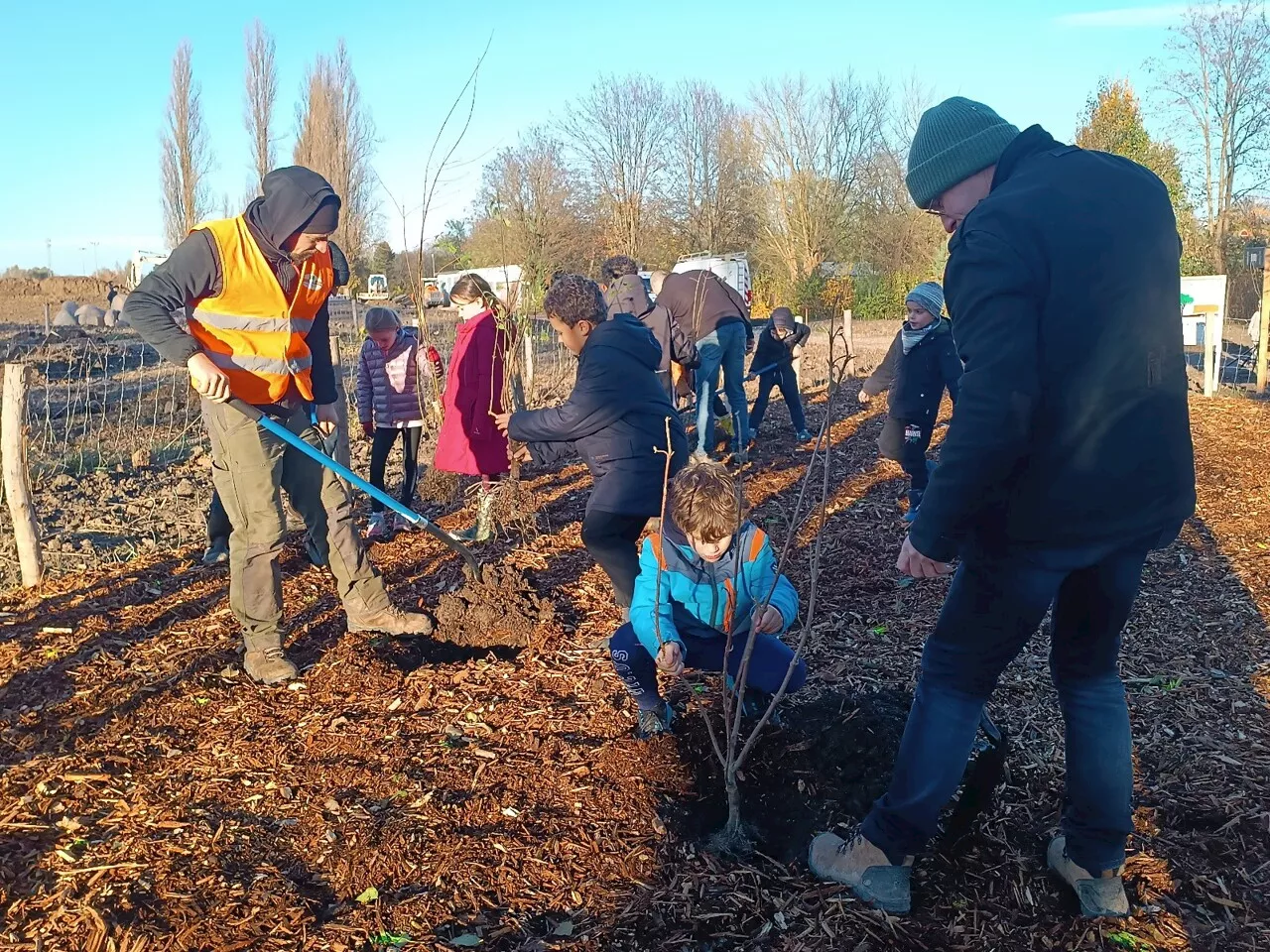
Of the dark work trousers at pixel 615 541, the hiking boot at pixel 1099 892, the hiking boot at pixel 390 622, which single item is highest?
the dark work trousers at pixel 615 541

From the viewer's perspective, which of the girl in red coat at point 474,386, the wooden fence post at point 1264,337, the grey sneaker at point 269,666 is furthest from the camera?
the wooden fence post at point 1264,337

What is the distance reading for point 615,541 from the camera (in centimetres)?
416

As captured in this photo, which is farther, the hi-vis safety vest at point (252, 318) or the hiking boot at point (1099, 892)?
the hi-vis safety vest at point (252, 318)

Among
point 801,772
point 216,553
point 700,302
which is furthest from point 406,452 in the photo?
point 801,772

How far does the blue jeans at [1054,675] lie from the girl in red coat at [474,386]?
12.9 ft

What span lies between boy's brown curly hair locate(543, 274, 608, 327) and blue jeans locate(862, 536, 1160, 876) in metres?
2.41

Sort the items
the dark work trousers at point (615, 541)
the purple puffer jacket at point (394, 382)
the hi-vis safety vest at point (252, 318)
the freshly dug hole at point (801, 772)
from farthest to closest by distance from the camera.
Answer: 1. the purple puffer jacket at point (394, 382)
2. the dark work trousers at point (615, 541)
3. the hi-vis safety vest at point (252, 318)
4. the freshly dug hole at point (801, 772)

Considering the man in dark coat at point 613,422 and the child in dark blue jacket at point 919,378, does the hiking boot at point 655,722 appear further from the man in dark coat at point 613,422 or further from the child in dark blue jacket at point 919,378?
the child in dark blue jacket at point 919,378

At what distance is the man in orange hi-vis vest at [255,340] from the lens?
11.9 ft

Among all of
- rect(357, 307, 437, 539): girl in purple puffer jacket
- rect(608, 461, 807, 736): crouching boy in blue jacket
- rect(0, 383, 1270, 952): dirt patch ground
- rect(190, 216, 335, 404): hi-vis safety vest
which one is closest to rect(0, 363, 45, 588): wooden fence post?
rect(0, 383, 1270, 952): dirt patch ground

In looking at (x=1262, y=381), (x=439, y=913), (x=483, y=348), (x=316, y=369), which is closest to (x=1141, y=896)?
(x=439, y=913)

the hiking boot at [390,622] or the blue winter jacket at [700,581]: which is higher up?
the blue winter jacket at [700,581]

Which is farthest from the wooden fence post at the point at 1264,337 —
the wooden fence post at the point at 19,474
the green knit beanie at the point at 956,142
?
the wooden fence post at the point at 19,474

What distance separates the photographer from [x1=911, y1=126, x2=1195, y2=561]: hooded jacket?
6.70 feet
